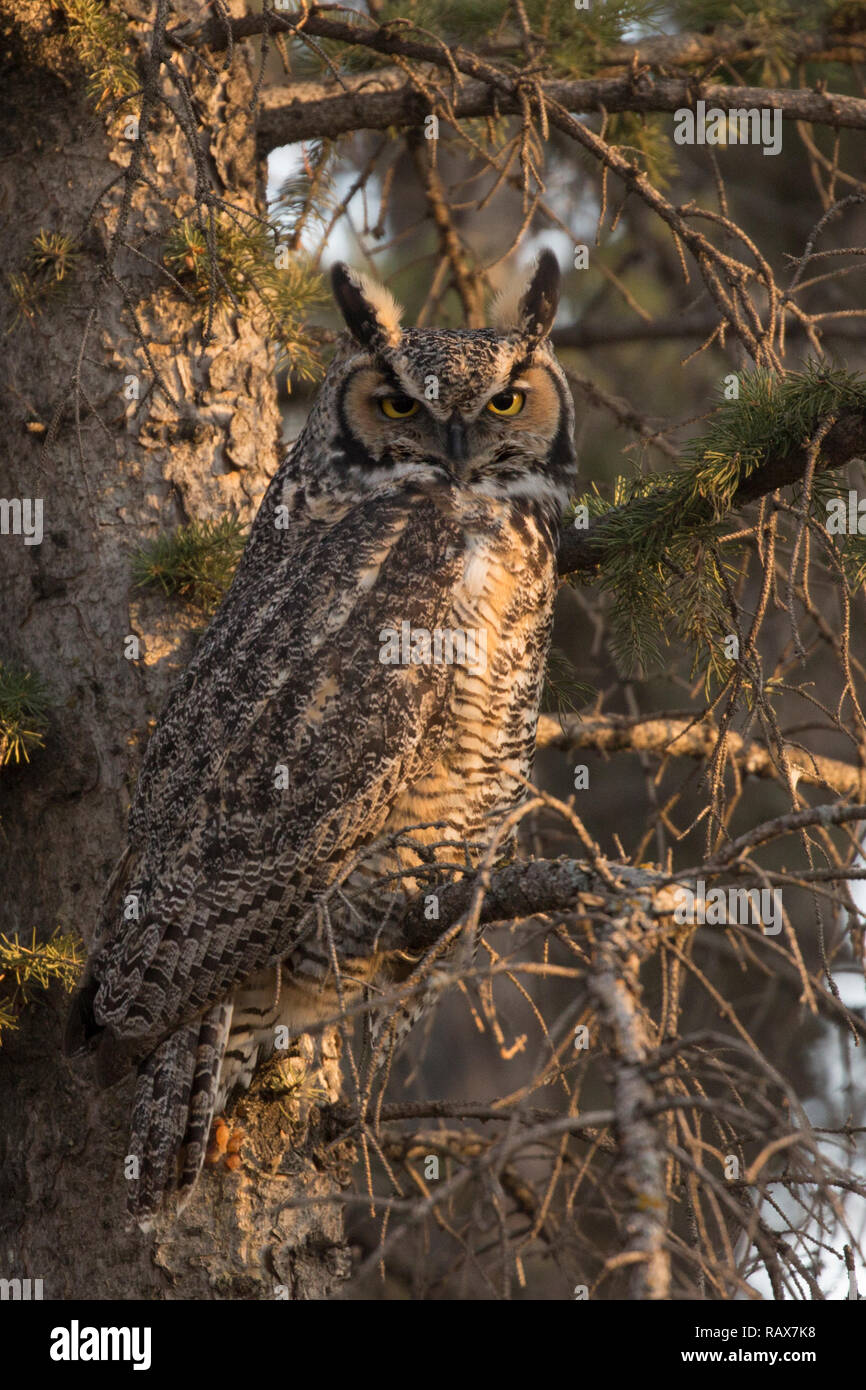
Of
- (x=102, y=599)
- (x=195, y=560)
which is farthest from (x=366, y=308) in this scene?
(x=102, y=599)

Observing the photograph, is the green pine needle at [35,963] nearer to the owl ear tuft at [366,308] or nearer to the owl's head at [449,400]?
the owl's head at [449,400]

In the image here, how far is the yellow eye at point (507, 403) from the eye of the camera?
10.0ft

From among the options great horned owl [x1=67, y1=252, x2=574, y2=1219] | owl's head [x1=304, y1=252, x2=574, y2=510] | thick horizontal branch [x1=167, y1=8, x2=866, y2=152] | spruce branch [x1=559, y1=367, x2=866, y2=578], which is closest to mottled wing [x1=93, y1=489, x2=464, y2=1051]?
great horned owl [x1=67, y1=252, x2=574, y2=1219]

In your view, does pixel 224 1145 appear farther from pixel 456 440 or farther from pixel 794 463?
pixel 794 463

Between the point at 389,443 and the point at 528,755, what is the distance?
0.83 meters

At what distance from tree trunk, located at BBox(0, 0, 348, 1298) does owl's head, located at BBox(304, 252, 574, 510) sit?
27 centimetres

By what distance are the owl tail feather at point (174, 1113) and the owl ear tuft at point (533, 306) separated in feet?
6.00

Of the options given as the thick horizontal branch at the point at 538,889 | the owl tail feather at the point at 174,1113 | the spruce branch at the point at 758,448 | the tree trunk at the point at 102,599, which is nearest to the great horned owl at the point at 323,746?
the owl tail feather at the point at 174,1113

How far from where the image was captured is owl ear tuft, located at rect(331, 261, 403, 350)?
3.08 metres

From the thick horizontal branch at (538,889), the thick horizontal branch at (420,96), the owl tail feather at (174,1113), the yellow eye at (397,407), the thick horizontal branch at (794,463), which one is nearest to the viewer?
the thick horizontal branch at (538,889)

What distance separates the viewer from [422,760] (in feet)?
9.00

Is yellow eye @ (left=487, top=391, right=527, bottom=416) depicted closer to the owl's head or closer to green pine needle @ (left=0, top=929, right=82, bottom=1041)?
the owl's head

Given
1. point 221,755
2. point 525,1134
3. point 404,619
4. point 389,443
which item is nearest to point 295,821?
point 221,755

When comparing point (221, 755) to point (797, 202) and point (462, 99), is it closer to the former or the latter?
point (462, 99)
